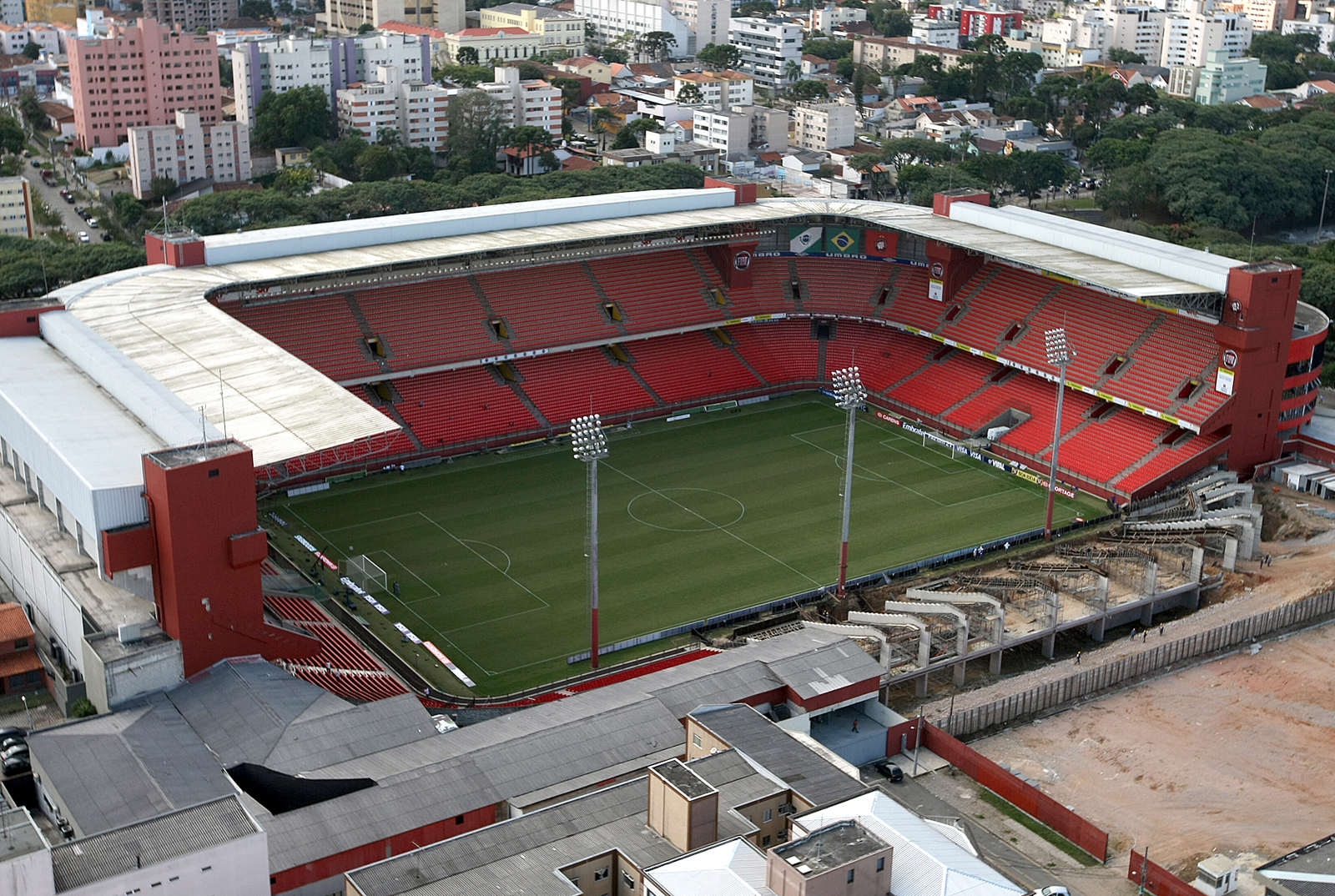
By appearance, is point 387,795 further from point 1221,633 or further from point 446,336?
point 446,336

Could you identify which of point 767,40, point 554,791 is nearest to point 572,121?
point 767,40

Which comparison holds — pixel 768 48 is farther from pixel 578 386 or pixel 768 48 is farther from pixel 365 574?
pixel 365 574

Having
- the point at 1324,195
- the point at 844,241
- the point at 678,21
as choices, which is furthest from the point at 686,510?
the point at 678,21

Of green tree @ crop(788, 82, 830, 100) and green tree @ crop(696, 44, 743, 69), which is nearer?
green tree @ crop(788, 82, 830, 100)

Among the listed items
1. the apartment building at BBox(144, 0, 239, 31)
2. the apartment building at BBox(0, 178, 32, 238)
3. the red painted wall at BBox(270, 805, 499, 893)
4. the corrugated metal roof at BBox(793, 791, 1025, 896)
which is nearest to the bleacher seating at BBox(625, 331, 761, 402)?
the red painted wall at BBox(270, 805, 499, 893)

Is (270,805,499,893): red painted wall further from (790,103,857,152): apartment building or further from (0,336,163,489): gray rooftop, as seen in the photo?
(790,103,857,152): apartment building

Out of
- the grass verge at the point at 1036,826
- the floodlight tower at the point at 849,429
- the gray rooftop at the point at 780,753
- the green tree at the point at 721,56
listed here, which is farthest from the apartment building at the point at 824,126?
the gray rooftop at the point at 780,753

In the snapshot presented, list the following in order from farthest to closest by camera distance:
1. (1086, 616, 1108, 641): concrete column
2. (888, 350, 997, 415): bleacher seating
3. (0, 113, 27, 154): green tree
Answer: (0, 113, 27, 154): green tree, (888, 350, 997, 415): bleacher seating, (1086, 616, 1108, 641): concrete column
